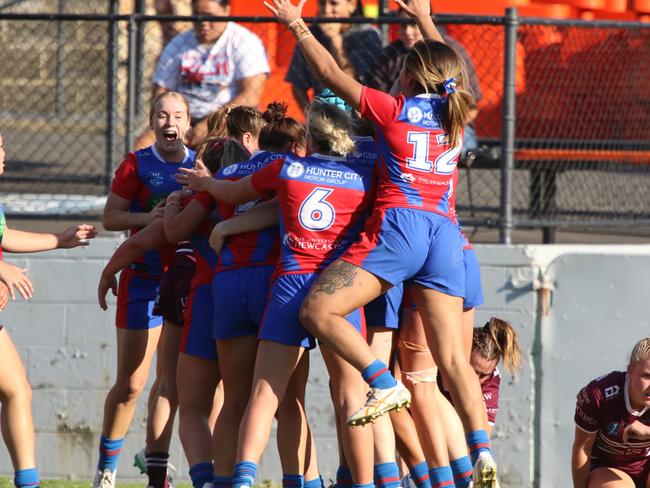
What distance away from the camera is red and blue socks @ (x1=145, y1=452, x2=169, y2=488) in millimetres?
6074

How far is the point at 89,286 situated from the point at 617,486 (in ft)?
10.6

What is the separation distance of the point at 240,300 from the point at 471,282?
110cm

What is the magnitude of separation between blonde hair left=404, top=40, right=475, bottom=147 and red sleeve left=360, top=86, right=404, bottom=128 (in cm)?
17

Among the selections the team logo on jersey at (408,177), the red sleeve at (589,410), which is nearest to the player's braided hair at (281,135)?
the team logo on jersey at (408,177)

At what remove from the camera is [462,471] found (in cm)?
543

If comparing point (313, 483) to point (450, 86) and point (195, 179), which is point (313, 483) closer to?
point (195, 179)

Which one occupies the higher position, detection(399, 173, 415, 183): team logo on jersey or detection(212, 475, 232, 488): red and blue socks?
detection(399, 173, 415, 183): team logo on jersey

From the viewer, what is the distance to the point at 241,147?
17.9ft

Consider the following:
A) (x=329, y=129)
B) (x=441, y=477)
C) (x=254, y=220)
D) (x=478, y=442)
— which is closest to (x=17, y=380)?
(x=254, y=220)

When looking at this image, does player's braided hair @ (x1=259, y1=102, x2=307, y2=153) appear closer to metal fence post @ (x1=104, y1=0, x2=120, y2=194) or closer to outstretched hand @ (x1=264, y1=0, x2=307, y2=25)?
outstretched hand @ (x1=264, y1=0, x2=307, y2=25)

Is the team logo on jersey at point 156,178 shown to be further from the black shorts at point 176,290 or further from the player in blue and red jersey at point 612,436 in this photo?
the player in blue and red jersey at point 612,436

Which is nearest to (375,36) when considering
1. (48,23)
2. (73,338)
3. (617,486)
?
(48,23)

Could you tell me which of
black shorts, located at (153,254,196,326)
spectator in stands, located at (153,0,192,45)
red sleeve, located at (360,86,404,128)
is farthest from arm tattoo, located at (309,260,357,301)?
spectator in stands, located at (153,0,192,45)

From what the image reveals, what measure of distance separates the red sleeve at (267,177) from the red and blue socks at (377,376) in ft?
2.73
